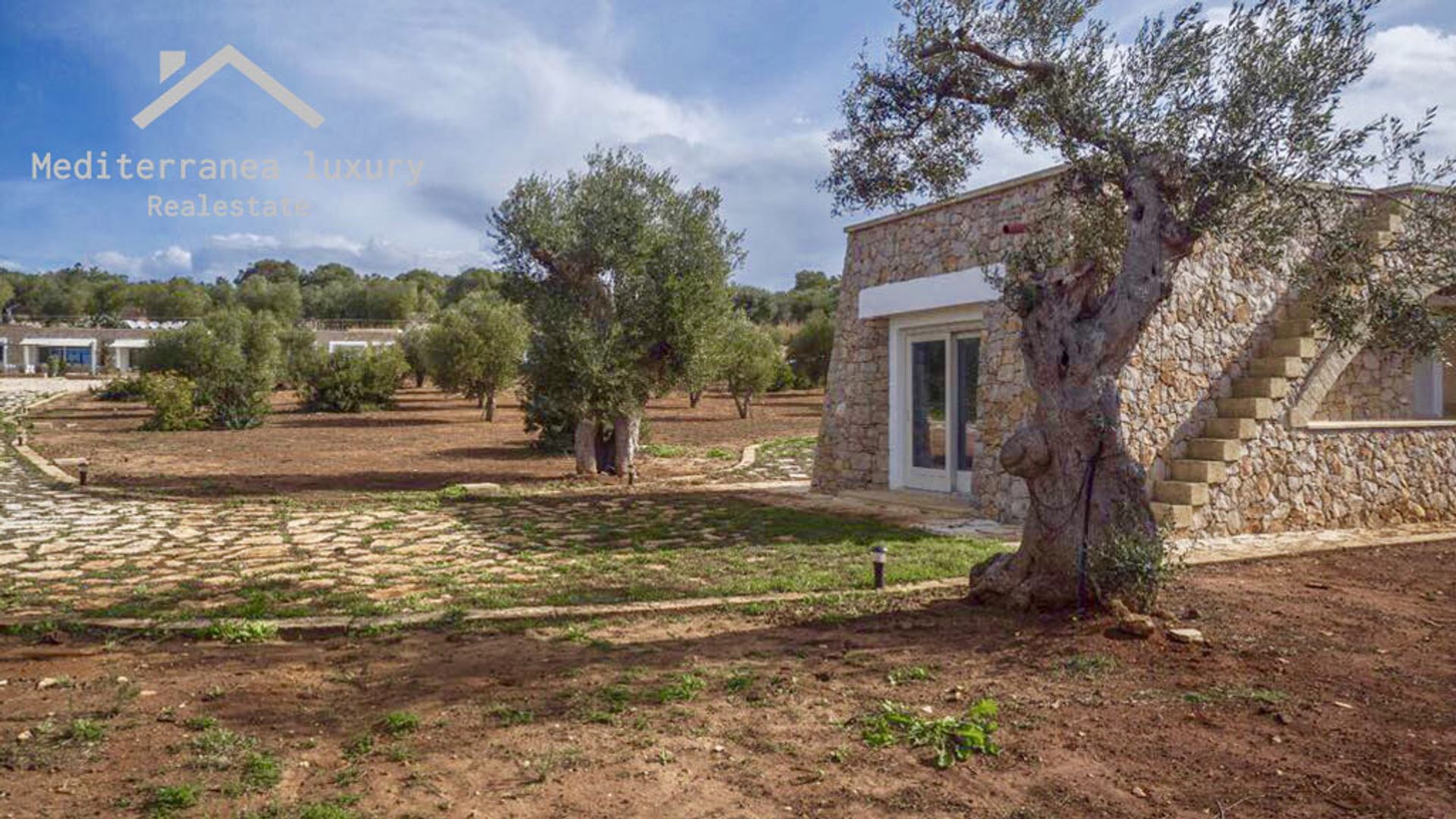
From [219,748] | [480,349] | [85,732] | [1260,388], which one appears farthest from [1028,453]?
[480,349]

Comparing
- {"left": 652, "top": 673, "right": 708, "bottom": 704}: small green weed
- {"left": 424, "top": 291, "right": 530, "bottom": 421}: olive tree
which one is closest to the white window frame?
{"left": 652, "top": 673, "right": 708, "bottom": 704}: small green weed

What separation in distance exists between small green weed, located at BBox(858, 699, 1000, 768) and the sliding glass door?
24.1 ft

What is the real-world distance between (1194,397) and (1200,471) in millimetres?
908

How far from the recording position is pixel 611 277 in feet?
46.3

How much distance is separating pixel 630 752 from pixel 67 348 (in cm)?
7664

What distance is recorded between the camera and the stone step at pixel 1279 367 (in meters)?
9.79

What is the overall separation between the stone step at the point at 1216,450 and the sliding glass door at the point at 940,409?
2348mm

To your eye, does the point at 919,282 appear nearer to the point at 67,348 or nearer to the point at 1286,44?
the point at 1286,44

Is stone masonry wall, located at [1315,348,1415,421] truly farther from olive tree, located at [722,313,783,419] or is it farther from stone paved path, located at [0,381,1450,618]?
olive tree, located at [722,313,783,419]

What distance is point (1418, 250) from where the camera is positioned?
6137 millimetres

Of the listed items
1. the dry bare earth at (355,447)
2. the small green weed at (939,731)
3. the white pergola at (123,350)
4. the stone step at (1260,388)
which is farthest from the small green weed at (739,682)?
the white pergola at (123,350)

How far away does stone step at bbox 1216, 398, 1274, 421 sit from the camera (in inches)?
381

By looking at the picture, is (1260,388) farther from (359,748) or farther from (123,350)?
(123,350)

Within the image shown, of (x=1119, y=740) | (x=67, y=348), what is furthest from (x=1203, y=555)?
(x=67, y=348)
